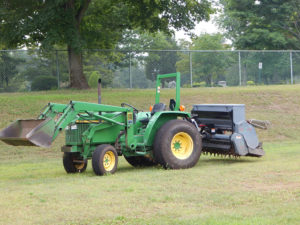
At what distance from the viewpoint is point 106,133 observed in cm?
1062

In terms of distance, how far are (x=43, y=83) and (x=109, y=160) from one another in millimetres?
17017

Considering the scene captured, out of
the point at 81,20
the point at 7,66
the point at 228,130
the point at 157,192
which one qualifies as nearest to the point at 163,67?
the point at 81,20

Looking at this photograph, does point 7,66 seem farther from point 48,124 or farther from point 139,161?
point 48,124

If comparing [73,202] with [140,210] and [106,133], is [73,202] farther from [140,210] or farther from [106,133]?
[106,133]

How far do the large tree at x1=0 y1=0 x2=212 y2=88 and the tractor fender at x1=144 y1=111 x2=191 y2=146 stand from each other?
11.9 metres

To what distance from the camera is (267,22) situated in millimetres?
42688

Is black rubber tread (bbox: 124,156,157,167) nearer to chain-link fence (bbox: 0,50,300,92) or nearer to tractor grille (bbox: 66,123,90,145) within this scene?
tractor grille (bbox: 66,123,90,145)

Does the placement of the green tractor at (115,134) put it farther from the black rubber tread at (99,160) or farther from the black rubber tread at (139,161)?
the black rubber tread at (139,161)

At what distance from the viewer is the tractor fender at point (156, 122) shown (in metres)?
10.8

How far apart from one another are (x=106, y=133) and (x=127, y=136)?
1.51ft

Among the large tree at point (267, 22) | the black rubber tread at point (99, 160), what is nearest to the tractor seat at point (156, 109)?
the black rubber tread at point (99, 160)

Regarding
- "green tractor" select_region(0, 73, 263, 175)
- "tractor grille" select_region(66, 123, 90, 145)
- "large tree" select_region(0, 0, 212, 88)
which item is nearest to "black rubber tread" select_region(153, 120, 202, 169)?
"green tractor" select_region(0, 73, 263, 175)

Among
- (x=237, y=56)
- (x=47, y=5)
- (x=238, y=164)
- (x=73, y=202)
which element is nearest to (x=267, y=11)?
(x=237, y=56)

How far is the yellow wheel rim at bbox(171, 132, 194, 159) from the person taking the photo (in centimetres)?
1109
